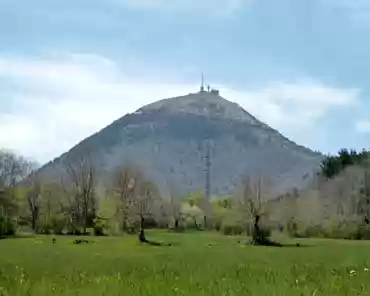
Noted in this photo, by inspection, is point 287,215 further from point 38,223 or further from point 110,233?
point 38,223

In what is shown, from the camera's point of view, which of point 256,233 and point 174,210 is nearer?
point 256,233

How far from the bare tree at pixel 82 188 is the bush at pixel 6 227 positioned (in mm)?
15001

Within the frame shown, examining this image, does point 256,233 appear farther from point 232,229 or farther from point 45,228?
point 45,228

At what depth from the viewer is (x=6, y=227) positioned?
251ft

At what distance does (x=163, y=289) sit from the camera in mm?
10180

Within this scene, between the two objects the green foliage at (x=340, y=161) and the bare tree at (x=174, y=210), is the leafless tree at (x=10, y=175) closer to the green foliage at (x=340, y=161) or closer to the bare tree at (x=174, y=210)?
the bare tree at (x=174, y=210)

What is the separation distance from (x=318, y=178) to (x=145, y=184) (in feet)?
126

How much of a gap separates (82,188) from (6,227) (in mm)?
31331

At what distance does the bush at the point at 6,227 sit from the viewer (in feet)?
245

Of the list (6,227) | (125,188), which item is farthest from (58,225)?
(6,227)

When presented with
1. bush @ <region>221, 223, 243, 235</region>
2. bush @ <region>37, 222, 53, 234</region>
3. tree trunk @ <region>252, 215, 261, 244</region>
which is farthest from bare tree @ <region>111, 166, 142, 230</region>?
tree trunk @ <region>252, 215, 261, 244</region>

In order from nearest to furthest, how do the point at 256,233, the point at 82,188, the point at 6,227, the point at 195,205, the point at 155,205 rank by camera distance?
the point at 256,233 → the point at 6,227 → the point at 155,205 → the point at 82,188 → the point at 195,205

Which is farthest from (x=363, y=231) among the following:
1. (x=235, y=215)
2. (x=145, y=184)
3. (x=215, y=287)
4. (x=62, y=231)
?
(x=215, y=287)

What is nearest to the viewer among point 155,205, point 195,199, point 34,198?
point 155,205
